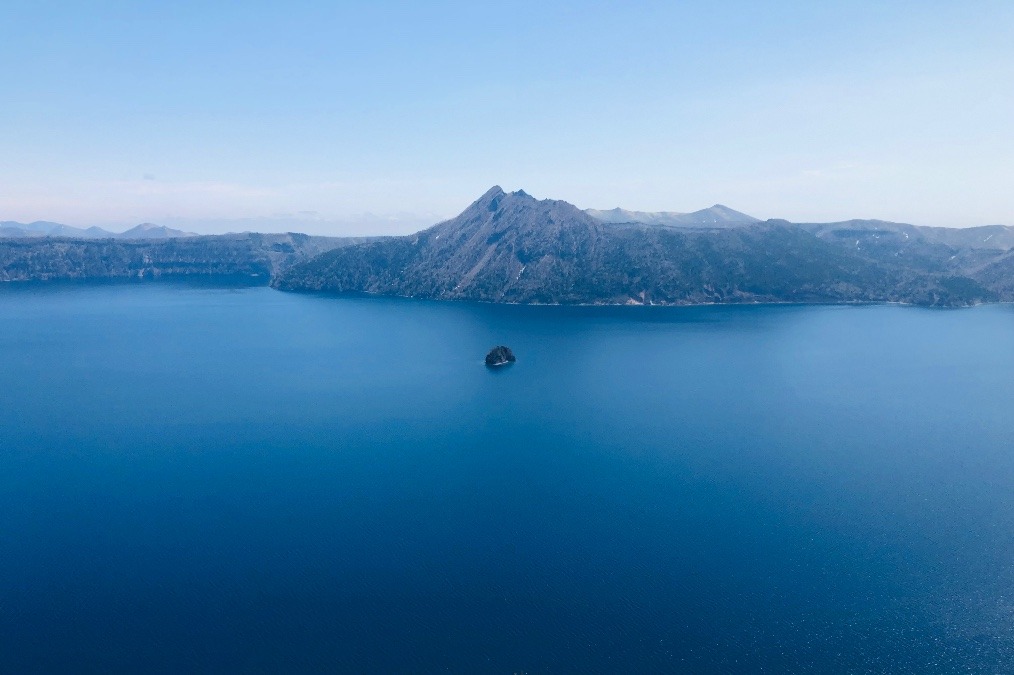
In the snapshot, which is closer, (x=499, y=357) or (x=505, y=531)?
(x=505, y=531)

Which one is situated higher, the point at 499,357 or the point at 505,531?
the point at 499,357

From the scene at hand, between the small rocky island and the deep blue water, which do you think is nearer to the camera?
the deep blue water

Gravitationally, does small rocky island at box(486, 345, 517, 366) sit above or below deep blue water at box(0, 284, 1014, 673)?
above

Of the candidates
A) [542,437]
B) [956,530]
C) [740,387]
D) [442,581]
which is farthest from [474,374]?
[956,530]

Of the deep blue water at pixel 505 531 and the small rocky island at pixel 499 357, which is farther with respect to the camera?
the small rocky island at pixel 499 357

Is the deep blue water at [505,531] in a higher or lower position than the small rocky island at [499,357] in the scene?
lower
